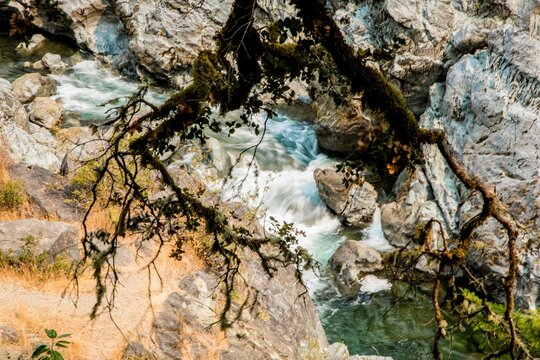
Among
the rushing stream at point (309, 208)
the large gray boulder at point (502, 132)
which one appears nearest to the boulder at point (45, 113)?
the rushing stream at point (309, 208)

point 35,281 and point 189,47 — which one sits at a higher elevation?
point 189,47

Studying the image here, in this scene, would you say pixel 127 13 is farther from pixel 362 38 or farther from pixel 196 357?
pixel 196 357

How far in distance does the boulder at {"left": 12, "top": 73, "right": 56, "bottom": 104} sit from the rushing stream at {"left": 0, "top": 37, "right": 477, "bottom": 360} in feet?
2.47

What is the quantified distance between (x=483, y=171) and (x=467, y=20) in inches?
276

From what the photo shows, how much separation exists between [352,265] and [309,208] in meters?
3.46

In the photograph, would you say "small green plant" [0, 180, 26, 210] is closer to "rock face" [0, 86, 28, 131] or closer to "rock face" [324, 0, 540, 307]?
"rock face" [0, 86, 28, 131]

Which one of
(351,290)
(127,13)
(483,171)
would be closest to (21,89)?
(127,13)

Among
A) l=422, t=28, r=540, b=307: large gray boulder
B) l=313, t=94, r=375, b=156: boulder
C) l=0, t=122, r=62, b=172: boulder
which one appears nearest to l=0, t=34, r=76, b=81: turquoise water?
l=0, t=122, r=62, b=172: boulder

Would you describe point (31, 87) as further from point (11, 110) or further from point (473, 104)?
point (473, 104)

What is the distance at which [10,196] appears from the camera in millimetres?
8508

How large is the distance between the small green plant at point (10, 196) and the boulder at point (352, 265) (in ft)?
26.5

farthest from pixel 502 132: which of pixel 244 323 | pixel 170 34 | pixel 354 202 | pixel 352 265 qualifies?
pixel 170 34

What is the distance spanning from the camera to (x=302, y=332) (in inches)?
310

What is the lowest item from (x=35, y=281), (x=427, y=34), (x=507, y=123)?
(x=35, y=281)
